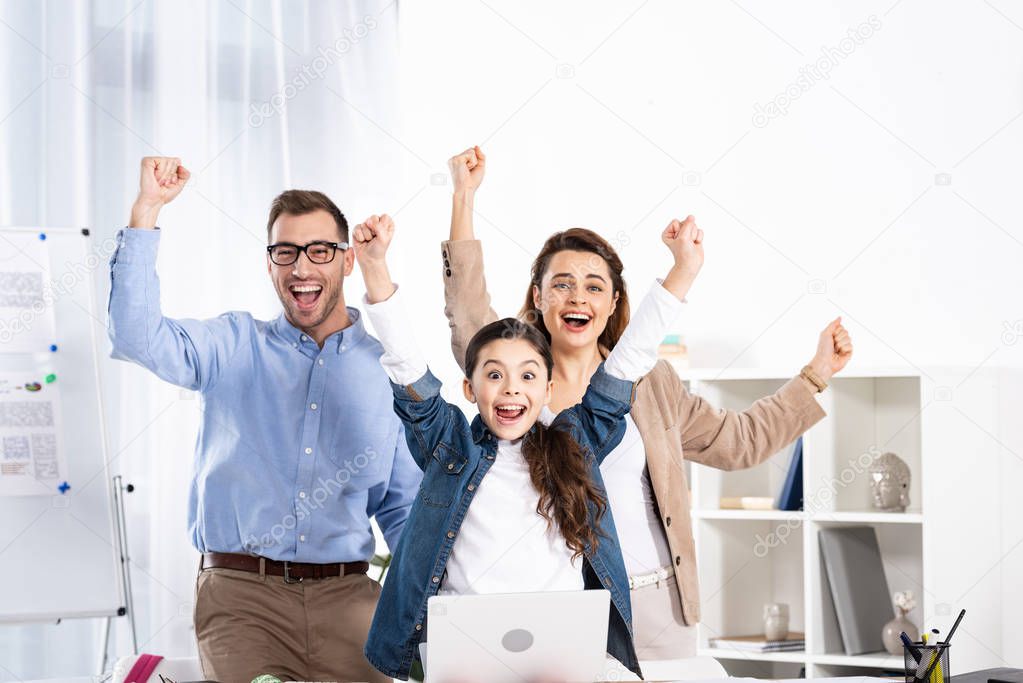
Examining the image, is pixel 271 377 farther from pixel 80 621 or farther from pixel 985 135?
pixel 985 135

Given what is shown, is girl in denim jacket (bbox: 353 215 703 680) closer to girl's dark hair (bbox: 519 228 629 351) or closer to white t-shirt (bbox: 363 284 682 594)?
white t-shirt (bbox: 363 284 682 594)

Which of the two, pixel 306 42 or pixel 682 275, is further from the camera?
pixel 306 42

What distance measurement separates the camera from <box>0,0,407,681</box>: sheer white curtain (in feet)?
11.1

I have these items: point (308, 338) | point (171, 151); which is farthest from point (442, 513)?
point (171, 151)

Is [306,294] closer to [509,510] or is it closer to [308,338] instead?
[308,338]

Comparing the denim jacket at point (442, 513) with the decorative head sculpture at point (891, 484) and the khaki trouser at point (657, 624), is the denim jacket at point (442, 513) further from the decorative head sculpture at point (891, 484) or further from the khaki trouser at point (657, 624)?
the decorative head sculpture at point (891, 484)

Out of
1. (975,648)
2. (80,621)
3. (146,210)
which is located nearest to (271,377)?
(146,210)

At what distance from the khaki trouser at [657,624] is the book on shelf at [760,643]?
1057 mm

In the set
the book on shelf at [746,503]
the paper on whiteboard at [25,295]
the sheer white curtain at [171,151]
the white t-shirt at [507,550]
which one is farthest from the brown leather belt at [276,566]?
the book on shelf at [746,503]

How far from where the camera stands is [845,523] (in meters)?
3.21

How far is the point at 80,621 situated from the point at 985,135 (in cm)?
304

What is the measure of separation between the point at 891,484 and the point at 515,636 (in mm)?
1916

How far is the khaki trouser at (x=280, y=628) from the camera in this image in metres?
2.12

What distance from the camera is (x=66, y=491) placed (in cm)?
281
